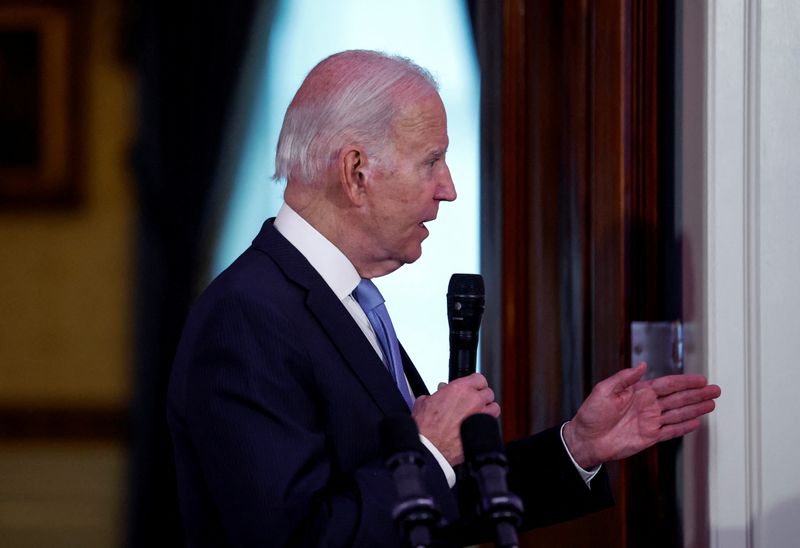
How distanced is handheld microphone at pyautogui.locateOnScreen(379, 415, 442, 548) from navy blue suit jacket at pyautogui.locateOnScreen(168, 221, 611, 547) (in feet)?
0.63

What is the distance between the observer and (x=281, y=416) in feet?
4.26

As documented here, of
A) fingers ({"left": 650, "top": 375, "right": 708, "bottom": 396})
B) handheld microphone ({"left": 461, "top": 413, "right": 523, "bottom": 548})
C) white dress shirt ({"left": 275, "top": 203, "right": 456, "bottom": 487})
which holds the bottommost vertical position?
fingers ({"left": 650, "top": 375, "right": 708, "bottom": 396})

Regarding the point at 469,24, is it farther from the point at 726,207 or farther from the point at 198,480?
the point at 198,480

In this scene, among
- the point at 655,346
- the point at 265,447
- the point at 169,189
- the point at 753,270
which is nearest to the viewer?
the point at 265,447

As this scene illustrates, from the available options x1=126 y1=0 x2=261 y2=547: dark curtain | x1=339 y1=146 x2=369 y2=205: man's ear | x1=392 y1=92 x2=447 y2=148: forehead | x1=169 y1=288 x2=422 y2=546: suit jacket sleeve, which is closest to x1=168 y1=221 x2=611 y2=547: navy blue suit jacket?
x1=169 y1=288 x2=422 y2=546: suit jacket sleeve

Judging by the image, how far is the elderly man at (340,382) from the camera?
129cm

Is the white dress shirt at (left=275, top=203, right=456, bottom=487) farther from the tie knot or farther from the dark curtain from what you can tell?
the dark curtain

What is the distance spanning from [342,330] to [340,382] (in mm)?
78

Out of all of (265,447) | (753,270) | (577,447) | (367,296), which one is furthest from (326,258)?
(753,270)

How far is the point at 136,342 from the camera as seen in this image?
2.62 m

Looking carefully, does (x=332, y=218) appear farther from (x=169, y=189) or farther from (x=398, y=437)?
(x=169, y=189)

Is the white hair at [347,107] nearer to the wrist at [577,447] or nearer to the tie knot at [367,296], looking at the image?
the tie knot at [367,296]

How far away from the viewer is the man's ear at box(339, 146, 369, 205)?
1524mm

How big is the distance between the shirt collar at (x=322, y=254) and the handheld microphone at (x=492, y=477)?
497 mm
